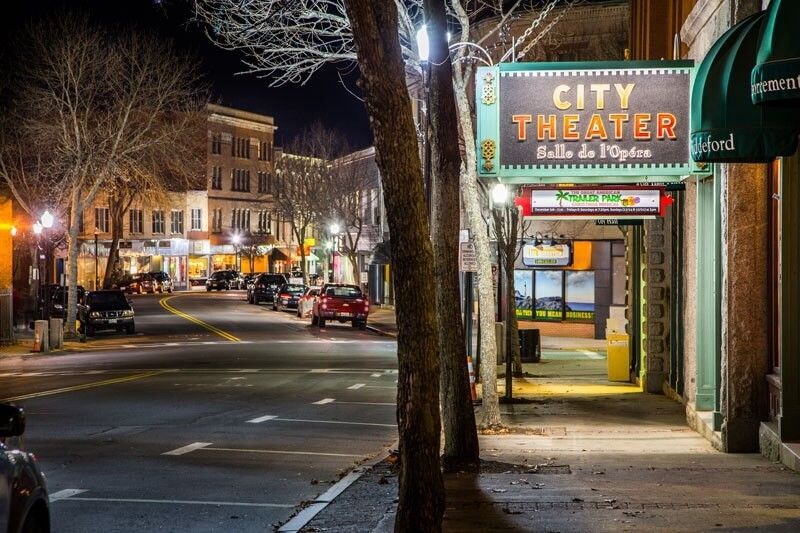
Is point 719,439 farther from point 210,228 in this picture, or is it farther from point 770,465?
point 210,228

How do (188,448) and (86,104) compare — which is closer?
(188,448)

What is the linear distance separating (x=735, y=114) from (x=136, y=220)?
8971 cm

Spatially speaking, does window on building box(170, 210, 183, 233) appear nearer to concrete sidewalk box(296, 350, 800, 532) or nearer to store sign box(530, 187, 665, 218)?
concrete sidewalk box(296, 350, 800, 532)

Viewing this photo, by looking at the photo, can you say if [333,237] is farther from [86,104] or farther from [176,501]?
[176,501]

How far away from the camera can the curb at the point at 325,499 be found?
9.07 m

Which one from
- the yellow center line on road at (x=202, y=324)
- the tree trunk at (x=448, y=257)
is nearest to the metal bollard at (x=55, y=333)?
the yellow center line on road at (x=202, y=324)

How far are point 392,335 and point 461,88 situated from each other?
24177 mm

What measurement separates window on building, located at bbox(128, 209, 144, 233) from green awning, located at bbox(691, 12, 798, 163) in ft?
290

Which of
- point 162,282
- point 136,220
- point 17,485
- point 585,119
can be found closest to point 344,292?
point 585,119

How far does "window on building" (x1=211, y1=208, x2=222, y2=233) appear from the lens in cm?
10206

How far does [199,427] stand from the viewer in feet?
51.8

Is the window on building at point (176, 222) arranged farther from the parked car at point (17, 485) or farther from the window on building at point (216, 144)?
the parked car at point (17, 485)

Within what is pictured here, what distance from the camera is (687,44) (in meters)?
15.6

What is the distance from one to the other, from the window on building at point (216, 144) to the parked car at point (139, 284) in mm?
22115
